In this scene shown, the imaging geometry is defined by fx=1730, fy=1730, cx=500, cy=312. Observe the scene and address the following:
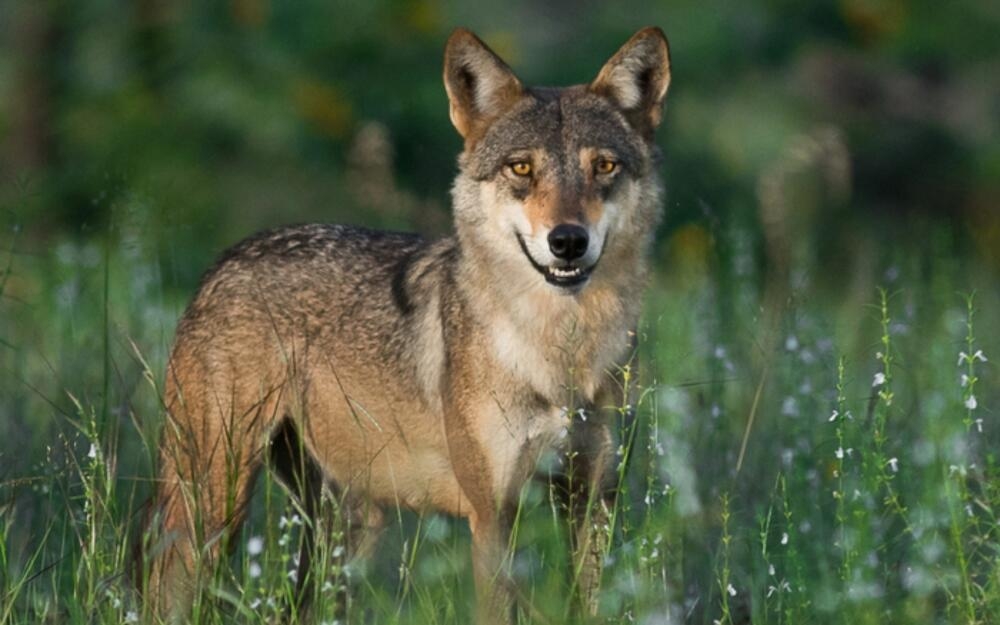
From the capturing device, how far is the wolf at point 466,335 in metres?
5.13

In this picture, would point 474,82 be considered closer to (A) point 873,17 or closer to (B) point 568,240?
(B) point 568,240

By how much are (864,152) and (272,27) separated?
6564 millimetres

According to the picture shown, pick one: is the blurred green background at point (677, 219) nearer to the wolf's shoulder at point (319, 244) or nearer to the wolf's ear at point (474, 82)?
the wolf's shoulder at point (319, 244)

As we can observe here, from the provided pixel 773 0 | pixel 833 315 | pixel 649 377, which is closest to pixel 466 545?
pixel 649 377

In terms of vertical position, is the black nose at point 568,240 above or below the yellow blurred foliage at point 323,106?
above

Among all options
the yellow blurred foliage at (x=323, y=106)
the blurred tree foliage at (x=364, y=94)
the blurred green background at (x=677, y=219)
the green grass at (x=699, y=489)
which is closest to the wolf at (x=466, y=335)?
the green grass at (x=699, y=489)

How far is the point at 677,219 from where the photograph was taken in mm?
14258

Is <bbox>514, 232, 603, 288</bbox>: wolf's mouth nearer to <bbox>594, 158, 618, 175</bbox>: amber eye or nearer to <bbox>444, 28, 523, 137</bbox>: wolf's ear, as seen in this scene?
<bbox>594, 158, 618, 175</bbox>: amber eye

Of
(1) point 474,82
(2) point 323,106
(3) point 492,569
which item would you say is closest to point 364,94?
(2) point 323,106

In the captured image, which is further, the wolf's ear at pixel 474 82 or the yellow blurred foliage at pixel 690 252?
the yellow blurred foliage at pixel 690 252

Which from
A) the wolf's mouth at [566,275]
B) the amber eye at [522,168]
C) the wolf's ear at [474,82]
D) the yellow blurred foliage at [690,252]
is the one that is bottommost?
the yellow blurred foliage at [690,252]

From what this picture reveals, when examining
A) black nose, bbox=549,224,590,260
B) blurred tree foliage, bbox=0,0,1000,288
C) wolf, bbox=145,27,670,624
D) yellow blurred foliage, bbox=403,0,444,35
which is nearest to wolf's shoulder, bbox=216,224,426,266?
wolf, bbox=145,27,670,624

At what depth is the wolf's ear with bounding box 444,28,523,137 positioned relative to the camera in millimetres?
5504

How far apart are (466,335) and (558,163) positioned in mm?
604
